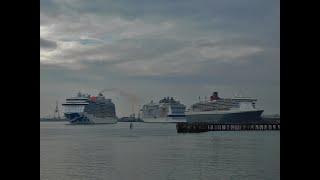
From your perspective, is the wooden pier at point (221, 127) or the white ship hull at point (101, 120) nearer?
the wooden pier at point (221, 127)

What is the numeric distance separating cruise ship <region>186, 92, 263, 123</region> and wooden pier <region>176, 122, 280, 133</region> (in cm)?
209

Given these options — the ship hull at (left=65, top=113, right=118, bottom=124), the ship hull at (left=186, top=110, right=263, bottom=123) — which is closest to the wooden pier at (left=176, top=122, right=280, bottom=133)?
the ship hull at (left=186, top=110, right=263, bottom=123)

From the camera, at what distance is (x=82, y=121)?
2726 inches

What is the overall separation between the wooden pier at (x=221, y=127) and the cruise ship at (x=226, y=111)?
6.84 ft

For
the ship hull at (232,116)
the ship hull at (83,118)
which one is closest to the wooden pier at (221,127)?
the ship hull at (232,116)

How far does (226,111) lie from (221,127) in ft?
25.6

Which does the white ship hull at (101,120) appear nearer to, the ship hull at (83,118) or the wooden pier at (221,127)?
the ship hull at (83,118)

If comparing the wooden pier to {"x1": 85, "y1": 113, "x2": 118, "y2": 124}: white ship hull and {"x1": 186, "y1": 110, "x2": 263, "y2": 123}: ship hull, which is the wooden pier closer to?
{"x1": 186, "y1": 110, "x2": 263, "y2": 123}: ship hull

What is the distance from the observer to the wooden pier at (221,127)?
52.6 m

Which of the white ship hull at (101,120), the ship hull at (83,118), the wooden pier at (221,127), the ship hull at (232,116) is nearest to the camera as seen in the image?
the wooden pier at (221,127)
